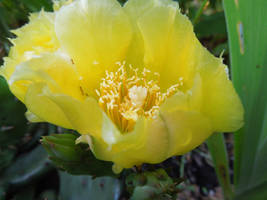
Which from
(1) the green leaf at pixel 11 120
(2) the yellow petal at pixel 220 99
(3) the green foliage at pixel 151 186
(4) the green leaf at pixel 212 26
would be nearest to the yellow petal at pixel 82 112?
(3) the green foliage at pixel 151 186

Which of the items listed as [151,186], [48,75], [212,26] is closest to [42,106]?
[48,75]

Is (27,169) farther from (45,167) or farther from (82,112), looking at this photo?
(82,112)

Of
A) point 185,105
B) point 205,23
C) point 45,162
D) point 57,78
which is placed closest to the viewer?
point 185,105

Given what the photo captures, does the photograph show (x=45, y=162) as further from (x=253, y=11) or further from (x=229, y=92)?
(x=253, y=11)

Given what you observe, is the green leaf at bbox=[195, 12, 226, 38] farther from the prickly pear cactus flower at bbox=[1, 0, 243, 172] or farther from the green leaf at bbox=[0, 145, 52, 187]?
the green leaf at bbox=[0, 145, 52, 187]

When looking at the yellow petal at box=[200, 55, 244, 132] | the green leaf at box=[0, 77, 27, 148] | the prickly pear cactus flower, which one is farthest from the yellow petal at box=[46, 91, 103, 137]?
the green leaf at box=[0, 77, 27, 148]

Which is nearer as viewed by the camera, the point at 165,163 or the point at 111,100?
the point at 111,100

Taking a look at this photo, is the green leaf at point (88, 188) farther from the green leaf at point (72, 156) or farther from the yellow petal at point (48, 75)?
the yellow petal at point (48, 75)

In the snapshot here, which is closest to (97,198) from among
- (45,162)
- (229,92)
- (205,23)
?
(45,162)
